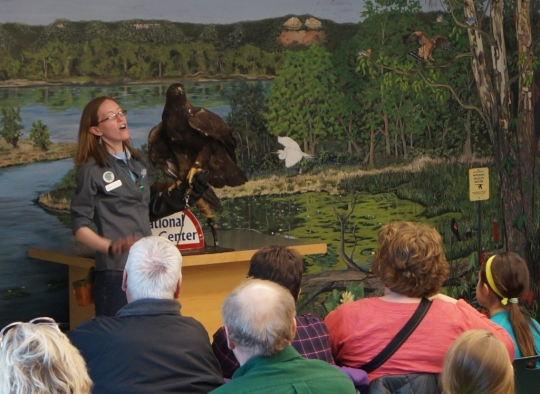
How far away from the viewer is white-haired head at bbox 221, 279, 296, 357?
6.70 feet

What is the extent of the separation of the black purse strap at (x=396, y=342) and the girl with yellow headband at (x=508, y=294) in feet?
1.79

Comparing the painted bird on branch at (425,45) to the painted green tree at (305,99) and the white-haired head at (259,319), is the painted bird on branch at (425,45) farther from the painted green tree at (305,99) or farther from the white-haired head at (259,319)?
Answer: the white-haired head at (259,319)

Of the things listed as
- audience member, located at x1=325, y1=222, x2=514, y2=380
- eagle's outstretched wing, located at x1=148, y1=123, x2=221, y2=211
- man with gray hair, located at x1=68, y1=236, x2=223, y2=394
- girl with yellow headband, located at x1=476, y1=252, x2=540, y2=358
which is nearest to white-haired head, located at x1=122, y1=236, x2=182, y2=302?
man with gray hair, located at x1=68, y1=236, x2=223, y2=394

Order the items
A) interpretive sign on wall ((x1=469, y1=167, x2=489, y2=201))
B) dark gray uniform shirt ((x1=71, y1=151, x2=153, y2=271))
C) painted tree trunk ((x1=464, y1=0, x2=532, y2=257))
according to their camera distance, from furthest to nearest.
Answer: interpretive sign on wall ((x1=469, y1=167, x2=489, y2=201)), painted tree trunk ((x1=464, y1=0, x2=532, y2=257)), dark gray uniform shirt ((x1=71, y1=151, x2=153, y2=271))

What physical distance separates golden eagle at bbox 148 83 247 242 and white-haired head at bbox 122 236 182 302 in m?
1.63

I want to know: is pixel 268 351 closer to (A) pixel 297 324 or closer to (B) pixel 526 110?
(A) pixel 297 324

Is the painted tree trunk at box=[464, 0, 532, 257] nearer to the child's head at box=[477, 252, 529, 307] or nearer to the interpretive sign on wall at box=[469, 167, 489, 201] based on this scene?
the interpretive sign on wall at box=[469, 167, 489, 201]

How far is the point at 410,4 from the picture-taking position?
6.34m

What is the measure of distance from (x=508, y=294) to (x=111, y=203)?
1.81m

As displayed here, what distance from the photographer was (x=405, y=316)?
8.88ft

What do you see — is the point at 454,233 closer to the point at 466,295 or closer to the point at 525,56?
the point at 466,295

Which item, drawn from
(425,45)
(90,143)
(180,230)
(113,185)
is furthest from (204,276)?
(425,45)

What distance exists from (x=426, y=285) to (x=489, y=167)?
4133mm

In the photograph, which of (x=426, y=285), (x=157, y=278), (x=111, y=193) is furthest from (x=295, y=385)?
(x=111, y=193)
